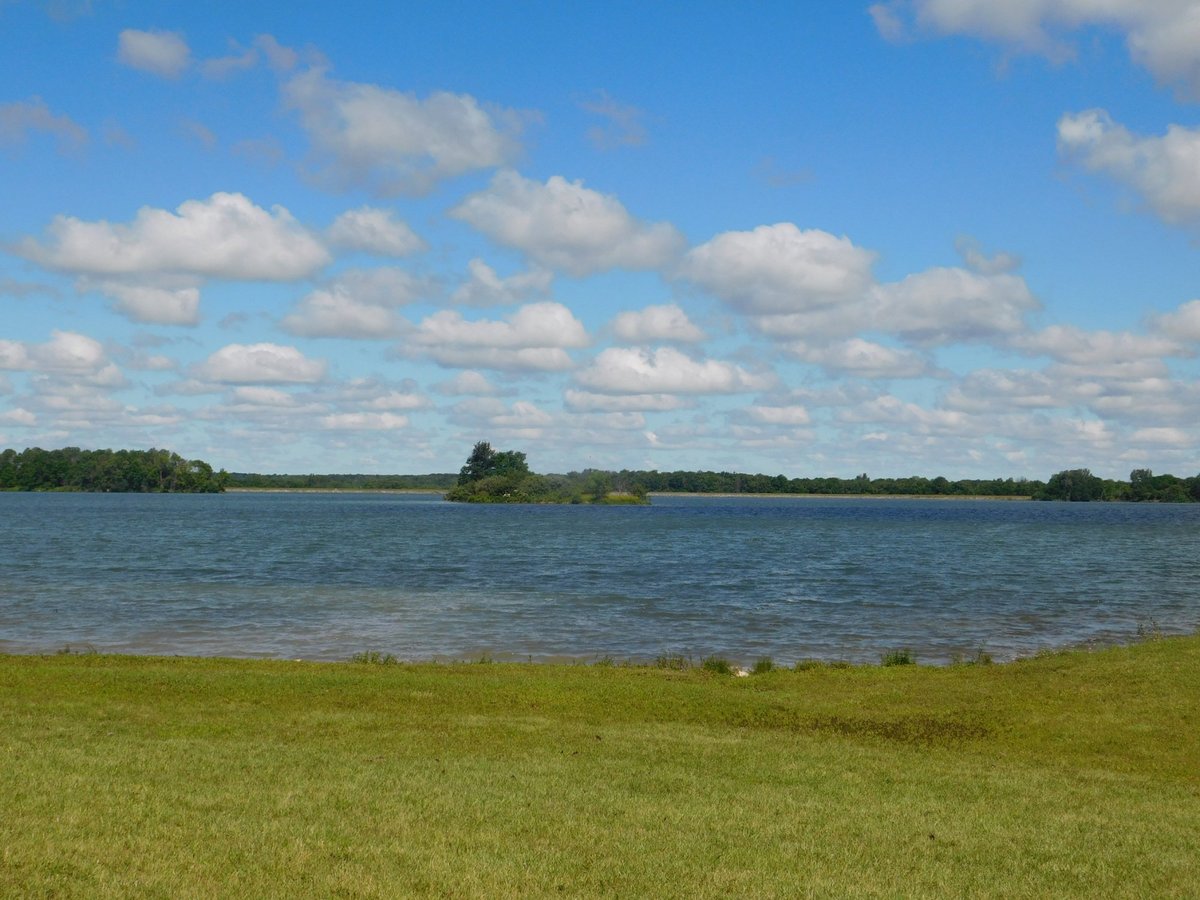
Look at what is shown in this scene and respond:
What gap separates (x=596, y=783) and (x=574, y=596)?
102 ft

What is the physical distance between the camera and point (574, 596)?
1730 inches

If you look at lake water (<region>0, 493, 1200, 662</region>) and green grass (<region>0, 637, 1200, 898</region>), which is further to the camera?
lake water (<region>0, 493, 1200, 662</region>)

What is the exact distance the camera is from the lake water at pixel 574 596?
102ft

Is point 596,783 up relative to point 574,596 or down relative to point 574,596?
up

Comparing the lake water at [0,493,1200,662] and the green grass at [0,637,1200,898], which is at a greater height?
the green grass at [0,637,1200,898]

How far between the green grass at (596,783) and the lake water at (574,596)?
28.8 ft

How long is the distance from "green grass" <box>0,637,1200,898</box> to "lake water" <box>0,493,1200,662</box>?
8.78 metres

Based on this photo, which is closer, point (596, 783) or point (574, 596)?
point (596, 783)

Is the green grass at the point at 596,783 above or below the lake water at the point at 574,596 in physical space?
above

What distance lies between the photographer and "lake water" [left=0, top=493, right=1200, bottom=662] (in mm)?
30953

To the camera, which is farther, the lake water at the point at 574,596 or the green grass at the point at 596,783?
the lake water at the point at 574,596

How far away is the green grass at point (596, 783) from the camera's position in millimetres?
9461

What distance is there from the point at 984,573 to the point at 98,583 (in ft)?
142

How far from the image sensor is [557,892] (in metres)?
8.97
